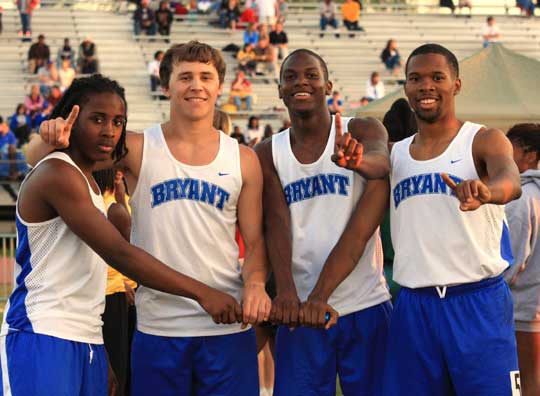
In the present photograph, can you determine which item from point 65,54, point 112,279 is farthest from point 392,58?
point 112,279

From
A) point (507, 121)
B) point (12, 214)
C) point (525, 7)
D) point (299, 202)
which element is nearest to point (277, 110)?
point (12, 214)

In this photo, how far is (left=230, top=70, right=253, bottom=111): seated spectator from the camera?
25453 mm

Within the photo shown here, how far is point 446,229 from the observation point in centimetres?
518

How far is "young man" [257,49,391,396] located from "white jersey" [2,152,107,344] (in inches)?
43.8

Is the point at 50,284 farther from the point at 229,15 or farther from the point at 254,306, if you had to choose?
the point at 229,15

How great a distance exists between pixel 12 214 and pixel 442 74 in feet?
44.5

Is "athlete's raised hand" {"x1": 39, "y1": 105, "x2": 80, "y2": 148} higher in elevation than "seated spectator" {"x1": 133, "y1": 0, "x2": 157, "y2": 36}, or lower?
lower

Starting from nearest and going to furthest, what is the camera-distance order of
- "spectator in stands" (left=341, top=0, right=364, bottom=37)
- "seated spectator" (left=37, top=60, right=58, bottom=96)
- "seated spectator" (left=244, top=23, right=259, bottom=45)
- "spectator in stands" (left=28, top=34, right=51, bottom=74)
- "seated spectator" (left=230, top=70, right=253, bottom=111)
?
"seated spectator" (left=37, top=60, right=58, bottom=96) < "seated spectator" (left=230, top=70, right=253, bottom=111) < "spectator in stands" (left=28, top=34, right=51, bottom=74) < "seated spectator" (left=244, top=23, right=259, bottom=45) < "spectator in stands" (left=341, top=0, right=364, bottom=37)

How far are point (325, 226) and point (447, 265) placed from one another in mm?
699

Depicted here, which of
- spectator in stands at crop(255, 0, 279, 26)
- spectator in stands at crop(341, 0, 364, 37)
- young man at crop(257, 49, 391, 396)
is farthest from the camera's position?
spectator in stands at crop(341, 0, 364, 37)

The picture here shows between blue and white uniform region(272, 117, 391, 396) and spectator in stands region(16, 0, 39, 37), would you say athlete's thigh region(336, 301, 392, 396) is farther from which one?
spectator in stands region(16, 0, 39, 37)

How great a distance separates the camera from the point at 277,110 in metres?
25.6

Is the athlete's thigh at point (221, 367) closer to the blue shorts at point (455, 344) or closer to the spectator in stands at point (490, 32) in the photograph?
the blue shorts at point (455, 344)

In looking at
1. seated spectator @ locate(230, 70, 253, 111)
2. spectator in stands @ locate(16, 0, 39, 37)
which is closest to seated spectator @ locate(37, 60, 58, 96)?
spectator in stands @ locate(16, 0, 39, 37)
